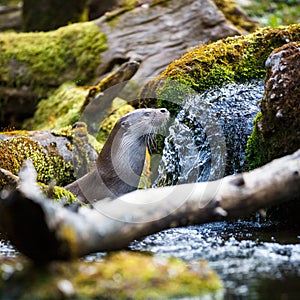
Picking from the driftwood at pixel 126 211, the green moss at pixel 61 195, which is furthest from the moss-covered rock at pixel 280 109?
the green moss at pixel 61 195

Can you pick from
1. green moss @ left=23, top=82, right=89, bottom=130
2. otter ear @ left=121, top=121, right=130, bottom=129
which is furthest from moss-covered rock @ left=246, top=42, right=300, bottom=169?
green moss @ left=23, top=82, right=89, bottom=130

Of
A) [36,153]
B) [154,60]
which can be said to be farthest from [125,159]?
[154,60]

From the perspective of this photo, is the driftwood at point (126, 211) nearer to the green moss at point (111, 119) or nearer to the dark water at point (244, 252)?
the dark water at point (244, 252)

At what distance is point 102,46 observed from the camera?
1105 cm

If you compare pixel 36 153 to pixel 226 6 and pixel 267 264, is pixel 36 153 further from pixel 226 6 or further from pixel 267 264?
pixel 226 6

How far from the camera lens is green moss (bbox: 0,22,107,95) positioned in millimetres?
11125

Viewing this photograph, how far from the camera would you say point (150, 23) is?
36.4 feet

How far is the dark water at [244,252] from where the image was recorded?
316cm

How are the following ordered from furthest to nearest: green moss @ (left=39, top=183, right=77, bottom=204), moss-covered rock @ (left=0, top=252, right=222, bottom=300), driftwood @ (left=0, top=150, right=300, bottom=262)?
green moss @ (left=39, top=183, right=77, bottom=204), driftwood @ (left=0, top=150, right=300, bottom=262), moss-covered rock @ (left=0, top=252, right=222, bottom=300)

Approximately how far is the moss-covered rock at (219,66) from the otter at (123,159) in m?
0.59

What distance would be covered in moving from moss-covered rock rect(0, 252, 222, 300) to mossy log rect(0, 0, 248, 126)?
298 inches

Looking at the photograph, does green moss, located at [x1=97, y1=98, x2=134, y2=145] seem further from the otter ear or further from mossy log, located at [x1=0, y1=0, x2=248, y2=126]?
the otter ear

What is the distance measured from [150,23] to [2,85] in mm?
3170

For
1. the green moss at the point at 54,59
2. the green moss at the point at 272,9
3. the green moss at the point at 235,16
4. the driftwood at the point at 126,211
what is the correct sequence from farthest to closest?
the green moss at the point at 272,9
the green moss at the point at 54,59
the green moss at the point at 235,16
the driftwood at the point at 126,211
